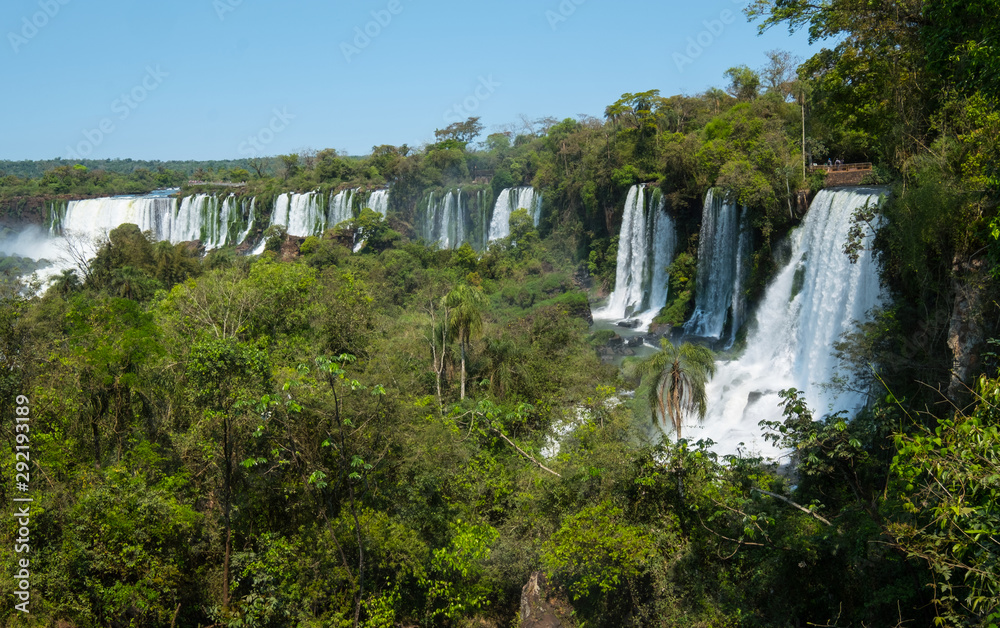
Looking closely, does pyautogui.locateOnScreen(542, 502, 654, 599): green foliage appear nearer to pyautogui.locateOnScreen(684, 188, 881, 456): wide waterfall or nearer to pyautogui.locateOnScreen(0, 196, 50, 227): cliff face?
pyautogui.locateOnScreen(684, 188, 881, 456): wide waterfall

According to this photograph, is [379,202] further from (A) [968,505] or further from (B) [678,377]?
(A) [968,505]

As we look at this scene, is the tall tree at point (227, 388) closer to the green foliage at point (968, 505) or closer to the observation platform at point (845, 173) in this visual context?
the green foliage at point (968, 505)

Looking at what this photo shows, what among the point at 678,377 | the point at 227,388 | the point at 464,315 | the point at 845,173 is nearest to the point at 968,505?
the point at 678,377

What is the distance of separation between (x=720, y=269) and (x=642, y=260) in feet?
23.9

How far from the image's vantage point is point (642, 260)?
3400 cm

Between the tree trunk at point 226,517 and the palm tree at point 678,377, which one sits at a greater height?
the palm tree at point 678,377

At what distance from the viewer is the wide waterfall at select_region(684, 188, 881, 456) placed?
17297 millimetres

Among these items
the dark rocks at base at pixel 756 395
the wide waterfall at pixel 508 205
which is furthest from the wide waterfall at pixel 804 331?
the wide waterfall at pixel 508 205

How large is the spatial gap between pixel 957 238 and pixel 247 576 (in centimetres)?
1278

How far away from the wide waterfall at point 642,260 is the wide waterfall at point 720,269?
3624mm

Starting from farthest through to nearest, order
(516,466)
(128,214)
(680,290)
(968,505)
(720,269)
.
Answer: (128,214), (680,290), (720,269), (516,466), (968,505)

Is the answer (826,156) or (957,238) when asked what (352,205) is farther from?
(957,238)

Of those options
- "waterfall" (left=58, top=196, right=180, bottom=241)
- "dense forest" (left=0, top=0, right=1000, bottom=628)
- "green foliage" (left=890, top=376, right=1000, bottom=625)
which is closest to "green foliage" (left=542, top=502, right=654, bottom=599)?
"dense forest" (left=0, top=0, right=1000, bottom=628)

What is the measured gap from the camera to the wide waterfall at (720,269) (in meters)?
25.5
